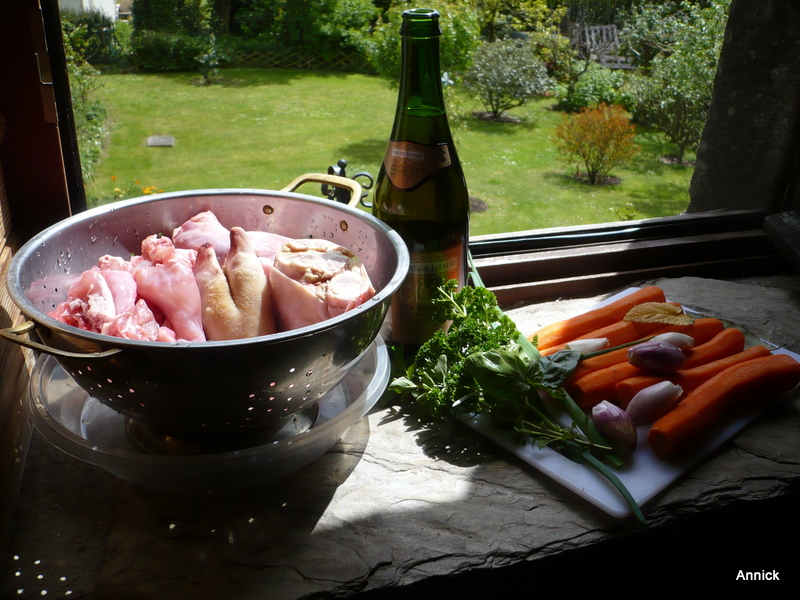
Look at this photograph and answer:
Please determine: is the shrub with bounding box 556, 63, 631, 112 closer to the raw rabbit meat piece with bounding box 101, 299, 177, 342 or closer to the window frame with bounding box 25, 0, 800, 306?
the window frame with bounding box 25, 0, 800, 306

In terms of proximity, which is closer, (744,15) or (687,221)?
(744,15)

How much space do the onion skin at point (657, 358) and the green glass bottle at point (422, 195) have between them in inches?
12.0

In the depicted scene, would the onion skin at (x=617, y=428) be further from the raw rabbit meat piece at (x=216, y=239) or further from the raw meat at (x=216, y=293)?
the raw rabbit meat piece at (x=216, y=239)

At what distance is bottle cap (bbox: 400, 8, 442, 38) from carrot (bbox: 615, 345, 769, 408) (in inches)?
23.6

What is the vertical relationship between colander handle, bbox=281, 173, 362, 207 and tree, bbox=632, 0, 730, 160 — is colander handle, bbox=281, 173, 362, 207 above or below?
below

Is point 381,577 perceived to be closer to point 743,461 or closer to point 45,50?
point 743,461

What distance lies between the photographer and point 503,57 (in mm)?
1346

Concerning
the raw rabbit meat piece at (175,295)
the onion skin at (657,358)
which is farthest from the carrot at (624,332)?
the raw rabbit meat piece at (175,295)

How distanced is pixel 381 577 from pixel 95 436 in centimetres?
42

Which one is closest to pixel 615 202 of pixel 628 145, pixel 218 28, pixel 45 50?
pixel 628 145

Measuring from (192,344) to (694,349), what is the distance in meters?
0.84

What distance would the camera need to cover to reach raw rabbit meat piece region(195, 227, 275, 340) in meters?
0.78

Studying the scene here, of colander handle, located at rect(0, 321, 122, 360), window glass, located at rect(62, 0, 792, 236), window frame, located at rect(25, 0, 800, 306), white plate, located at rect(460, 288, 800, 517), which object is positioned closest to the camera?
colander handle, located at rect(0, 321, 122, 360)

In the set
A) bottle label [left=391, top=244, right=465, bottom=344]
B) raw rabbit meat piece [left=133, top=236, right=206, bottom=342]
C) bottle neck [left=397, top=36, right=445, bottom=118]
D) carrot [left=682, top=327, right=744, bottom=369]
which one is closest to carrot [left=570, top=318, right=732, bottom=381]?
carrot [left=682, top=327, right=744, bottom=369]
